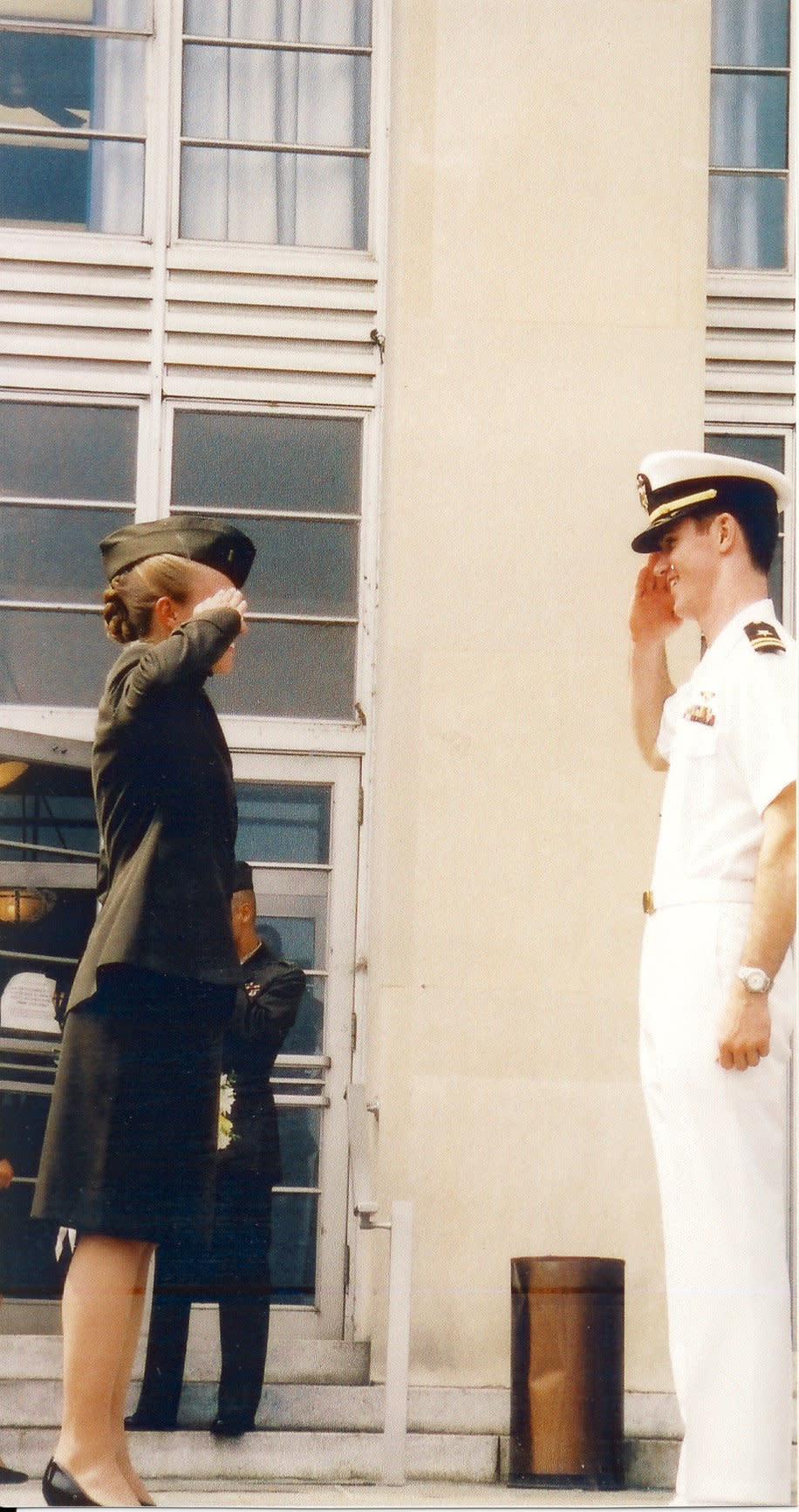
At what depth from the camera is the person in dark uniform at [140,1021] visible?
3.47 metres

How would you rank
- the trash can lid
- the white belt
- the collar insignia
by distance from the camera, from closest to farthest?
the white belt, the collar insignia, the trash can lid

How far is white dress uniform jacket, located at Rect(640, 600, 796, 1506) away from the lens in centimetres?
344

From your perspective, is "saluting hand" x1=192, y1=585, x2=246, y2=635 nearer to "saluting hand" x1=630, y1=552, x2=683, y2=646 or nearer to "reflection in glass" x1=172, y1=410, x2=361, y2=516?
"reflection in glass" x1=172, y1=410, x2=361, y2=516

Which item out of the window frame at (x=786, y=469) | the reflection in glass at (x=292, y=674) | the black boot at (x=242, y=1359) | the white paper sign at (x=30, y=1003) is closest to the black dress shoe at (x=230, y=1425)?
the black boot at (x=242, y=1359)

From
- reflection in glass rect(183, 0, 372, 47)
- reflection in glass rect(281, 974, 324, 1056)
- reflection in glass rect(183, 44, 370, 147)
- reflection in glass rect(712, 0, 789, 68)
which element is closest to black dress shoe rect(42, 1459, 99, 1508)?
reflection in glass rect(281, 974, 324, 1056)

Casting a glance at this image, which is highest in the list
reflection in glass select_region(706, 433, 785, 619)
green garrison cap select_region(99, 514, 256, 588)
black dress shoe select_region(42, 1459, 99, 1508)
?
reflection in glass select_region(706, 433, 785, 619)

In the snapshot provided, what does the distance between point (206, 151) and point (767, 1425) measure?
2.98m

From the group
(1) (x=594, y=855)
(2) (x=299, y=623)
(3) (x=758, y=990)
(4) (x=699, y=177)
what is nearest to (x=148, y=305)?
(2) (x=299, y=623)

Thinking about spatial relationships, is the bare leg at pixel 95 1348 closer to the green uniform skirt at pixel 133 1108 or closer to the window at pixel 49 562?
the green uniform skirt at pixel 133 1108

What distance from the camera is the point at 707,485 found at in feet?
12.3

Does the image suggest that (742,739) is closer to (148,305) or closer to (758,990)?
(758,990)

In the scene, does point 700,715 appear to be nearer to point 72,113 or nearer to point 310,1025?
point 310,1025

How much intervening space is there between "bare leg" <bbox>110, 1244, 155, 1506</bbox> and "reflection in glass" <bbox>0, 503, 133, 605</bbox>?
1.46 meters

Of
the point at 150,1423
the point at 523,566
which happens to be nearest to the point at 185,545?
the point at 523,566
